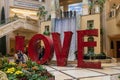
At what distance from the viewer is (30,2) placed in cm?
2592

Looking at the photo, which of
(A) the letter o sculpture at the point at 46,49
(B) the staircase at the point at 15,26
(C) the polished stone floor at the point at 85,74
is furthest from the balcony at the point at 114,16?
(B) the staircase at the point at 15,26

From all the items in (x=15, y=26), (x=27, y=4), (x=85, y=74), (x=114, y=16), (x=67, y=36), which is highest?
(x=27, y=4)

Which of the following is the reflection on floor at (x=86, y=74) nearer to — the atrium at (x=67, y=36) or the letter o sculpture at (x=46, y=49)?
the atrium at (x=67, y=36)

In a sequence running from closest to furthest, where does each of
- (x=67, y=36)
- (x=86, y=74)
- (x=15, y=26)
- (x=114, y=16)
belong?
(x=86, y=74)
(x=67, y=36)
(x=114, y=16)
(x=15, y=26)

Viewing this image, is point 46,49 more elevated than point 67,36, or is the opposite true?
point 67,36

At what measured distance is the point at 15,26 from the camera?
21969 millimetres

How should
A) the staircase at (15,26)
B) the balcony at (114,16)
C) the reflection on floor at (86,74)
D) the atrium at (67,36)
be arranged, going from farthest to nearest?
the staircase at (15,26) → the balcony at (114,16) → the atrium at (67,36) → the reflection on floor at (86,74)

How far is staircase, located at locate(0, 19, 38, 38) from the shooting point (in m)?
20.9

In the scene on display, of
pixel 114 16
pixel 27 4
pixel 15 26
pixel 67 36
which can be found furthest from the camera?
pixel 27 4

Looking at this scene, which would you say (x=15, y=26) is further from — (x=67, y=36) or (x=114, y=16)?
(x=67, y=36)

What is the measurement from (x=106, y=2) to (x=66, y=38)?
8.72 meters

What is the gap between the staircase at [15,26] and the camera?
2087cm

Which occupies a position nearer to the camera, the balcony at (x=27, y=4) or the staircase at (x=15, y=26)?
the staircase at (x=15, y=26)

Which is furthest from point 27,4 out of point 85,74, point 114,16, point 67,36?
point 85,74
